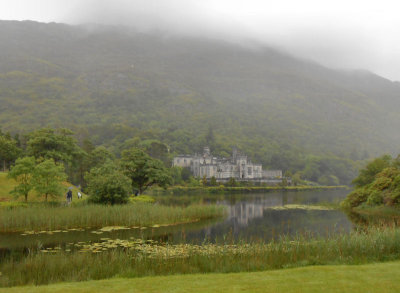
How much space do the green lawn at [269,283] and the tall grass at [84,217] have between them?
15017 millimetres

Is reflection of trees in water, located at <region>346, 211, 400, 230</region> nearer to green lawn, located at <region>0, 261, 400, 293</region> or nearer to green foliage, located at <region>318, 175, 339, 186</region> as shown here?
green lawn, located at <region>0, 261, 400, 293</region>

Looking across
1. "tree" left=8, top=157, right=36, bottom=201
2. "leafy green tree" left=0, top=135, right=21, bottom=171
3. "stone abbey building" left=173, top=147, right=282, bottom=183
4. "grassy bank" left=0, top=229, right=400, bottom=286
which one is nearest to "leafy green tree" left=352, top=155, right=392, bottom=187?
"grassy bank" left=0, top=229, right=400, bottom=286

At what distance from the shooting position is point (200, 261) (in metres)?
14.5

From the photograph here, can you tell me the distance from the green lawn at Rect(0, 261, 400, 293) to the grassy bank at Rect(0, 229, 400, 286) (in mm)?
1717

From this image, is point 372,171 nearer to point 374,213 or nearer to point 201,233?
point 374,213

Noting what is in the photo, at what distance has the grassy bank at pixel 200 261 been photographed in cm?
1309

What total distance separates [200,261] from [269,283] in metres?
4.43

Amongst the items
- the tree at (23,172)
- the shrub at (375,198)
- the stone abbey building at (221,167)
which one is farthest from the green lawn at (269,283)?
the stone abbey building at (221,167)

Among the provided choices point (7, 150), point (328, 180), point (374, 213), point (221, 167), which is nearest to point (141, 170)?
point (7, 150)

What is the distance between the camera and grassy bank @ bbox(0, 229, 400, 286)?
43.0 feet

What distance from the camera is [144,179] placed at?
50.2 m

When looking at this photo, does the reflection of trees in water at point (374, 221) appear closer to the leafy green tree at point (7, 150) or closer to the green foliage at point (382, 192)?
the green foliage at point (382, 192)

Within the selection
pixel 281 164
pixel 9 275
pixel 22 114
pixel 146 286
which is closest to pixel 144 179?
pixel 9 275

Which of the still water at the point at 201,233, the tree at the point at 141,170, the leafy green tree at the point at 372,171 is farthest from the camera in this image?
the leafy green tree at the point at 372,171
